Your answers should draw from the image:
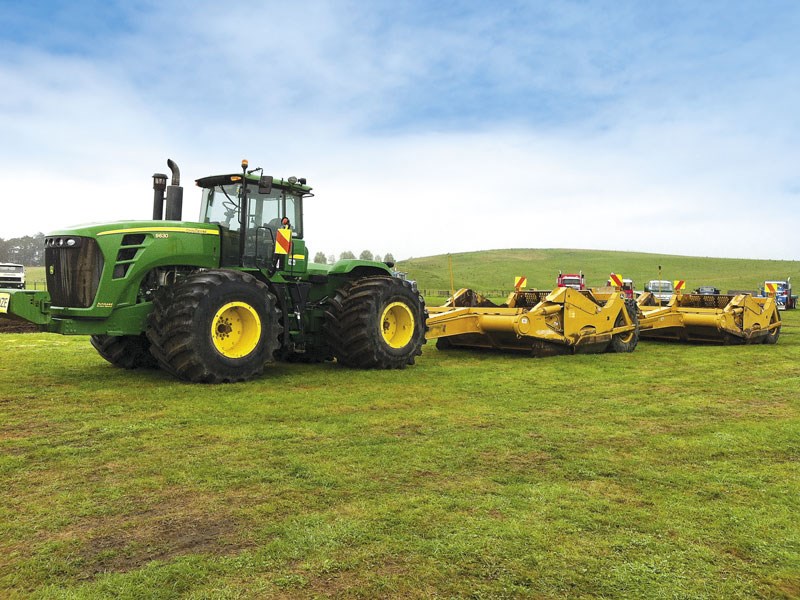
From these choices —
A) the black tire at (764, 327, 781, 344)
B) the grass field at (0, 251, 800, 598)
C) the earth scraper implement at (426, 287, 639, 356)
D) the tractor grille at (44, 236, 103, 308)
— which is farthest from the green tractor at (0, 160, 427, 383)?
the black tire at (764, 327, 781, 344)

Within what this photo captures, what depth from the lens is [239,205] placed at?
9305 millimetres

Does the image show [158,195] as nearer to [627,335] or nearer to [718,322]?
[627,335]

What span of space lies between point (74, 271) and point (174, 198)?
1799 millimetres

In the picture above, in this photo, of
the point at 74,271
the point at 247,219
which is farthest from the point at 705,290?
the point at 74,271

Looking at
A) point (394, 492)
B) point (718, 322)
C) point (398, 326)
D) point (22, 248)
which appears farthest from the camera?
point (22, 248)

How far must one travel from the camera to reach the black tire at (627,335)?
1277 cm

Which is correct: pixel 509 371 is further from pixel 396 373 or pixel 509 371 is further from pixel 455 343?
pixel 455 343

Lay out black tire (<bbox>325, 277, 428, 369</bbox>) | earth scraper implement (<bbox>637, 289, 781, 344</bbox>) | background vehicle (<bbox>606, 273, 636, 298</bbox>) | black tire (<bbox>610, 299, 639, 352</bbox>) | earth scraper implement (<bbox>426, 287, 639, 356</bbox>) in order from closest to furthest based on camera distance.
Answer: black tire (<bbox>325, 277, 428, 369</bbox>) → earth scraper implement (<bbox>426, 287, 639, 356</bbox>) → black tire (<bbox>610, 299, 639, 352</bbox>) → earth scraper implement (<bbox>637, 289, 781, 344</bbox>) → background vehicle (<bbox>606, 273, 636, 298</bbox>)

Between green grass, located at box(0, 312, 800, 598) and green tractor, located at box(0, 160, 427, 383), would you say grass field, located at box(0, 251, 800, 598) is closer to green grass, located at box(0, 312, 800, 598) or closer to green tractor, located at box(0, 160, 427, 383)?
green grass, located at box(0, 312, 800, 598)

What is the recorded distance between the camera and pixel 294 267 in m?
9.95

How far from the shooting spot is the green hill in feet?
254

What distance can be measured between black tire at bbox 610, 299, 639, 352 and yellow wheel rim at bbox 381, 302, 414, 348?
455 centimetres

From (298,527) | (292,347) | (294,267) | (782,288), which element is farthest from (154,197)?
(782,288)

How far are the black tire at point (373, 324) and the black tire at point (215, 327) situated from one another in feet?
4.02
